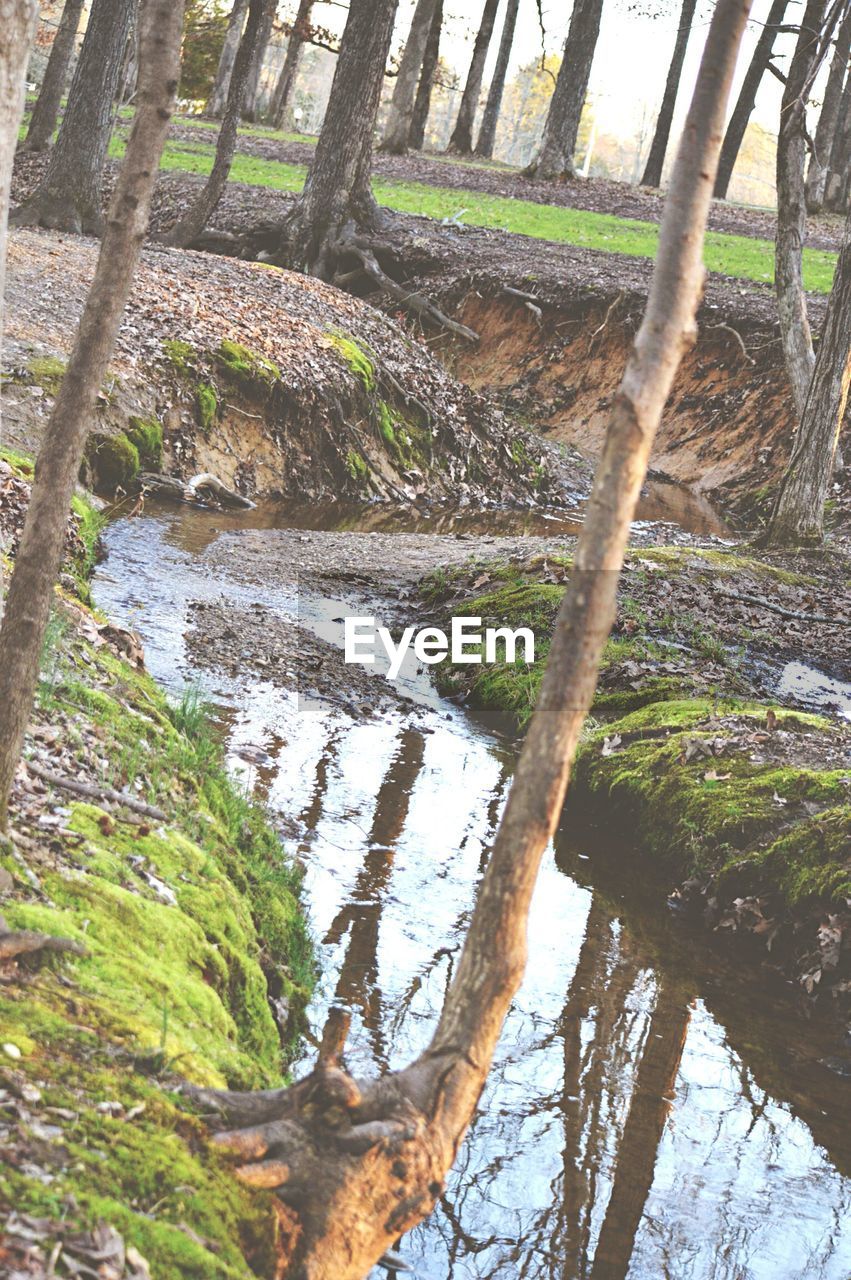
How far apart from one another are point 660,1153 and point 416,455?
522 inches

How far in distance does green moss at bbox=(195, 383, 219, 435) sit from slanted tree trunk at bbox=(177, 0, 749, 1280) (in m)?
11.3

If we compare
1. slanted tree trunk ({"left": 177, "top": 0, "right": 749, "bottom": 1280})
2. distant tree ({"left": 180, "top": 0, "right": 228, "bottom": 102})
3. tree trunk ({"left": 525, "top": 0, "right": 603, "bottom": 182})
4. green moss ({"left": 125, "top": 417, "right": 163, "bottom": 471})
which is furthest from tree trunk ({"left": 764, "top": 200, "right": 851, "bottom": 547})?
distant tree ({"left": 180, "top": 0, "right": 228, "bottom": 102})

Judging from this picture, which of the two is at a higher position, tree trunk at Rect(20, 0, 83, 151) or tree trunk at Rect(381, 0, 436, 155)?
tree trunk at Rect(381, 0, 436, 155)

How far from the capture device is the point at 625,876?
22.0 feet

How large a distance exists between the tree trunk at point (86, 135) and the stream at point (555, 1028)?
10.9 metres

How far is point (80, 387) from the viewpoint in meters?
3.54

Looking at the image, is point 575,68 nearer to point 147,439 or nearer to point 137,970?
point 147,439

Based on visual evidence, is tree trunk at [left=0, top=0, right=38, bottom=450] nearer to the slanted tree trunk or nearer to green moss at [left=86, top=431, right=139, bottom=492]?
the slanted tree trunk

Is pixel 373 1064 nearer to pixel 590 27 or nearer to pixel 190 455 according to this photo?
pixel 190 455

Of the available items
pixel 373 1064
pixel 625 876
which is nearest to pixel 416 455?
pixel 625 876

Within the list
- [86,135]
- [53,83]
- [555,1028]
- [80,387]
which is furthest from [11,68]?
[53,83]

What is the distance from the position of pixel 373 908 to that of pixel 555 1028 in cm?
109

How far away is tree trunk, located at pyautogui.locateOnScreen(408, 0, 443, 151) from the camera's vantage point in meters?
37.3

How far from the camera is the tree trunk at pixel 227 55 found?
34875 millimetres
